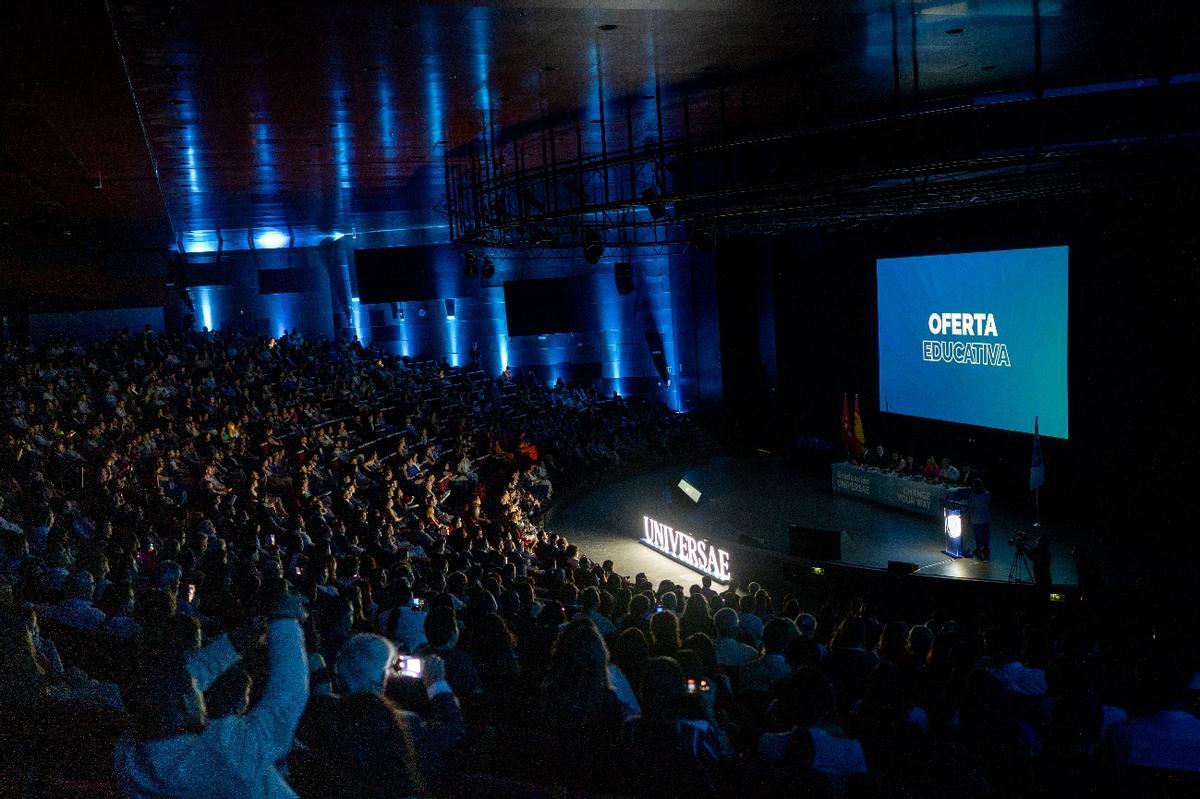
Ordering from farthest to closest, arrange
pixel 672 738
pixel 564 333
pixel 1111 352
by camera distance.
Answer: pixel 564 333 → pixel 1111 352 → pixel 672 738

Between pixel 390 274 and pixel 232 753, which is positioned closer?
pixel 232 753

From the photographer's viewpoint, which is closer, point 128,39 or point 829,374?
point 128,39

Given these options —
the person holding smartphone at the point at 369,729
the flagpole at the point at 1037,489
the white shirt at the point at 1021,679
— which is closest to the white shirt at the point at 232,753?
the person holding smartphone at the point at 369,729

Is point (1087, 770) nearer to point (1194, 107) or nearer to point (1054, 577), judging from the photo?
point (1054, 577)

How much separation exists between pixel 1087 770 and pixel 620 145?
9.29 m

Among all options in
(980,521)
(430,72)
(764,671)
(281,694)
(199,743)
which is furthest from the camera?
(980,521)

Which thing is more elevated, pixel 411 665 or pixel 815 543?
pixel 411 665

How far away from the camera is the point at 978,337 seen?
45.0 feet

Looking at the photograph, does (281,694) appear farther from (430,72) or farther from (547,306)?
(547,306)

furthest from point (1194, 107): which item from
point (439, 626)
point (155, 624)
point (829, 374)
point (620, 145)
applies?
point (155, 624)

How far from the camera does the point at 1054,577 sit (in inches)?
397

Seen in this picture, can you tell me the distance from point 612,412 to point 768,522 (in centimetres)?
763

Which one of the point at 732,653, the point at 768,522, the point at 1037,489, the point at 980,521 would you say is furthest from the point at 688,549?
the point at 732,653

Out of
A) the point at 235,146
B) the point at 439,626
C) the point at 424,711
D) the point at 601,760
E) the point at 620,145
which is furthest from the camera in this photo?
the point at 620,145
